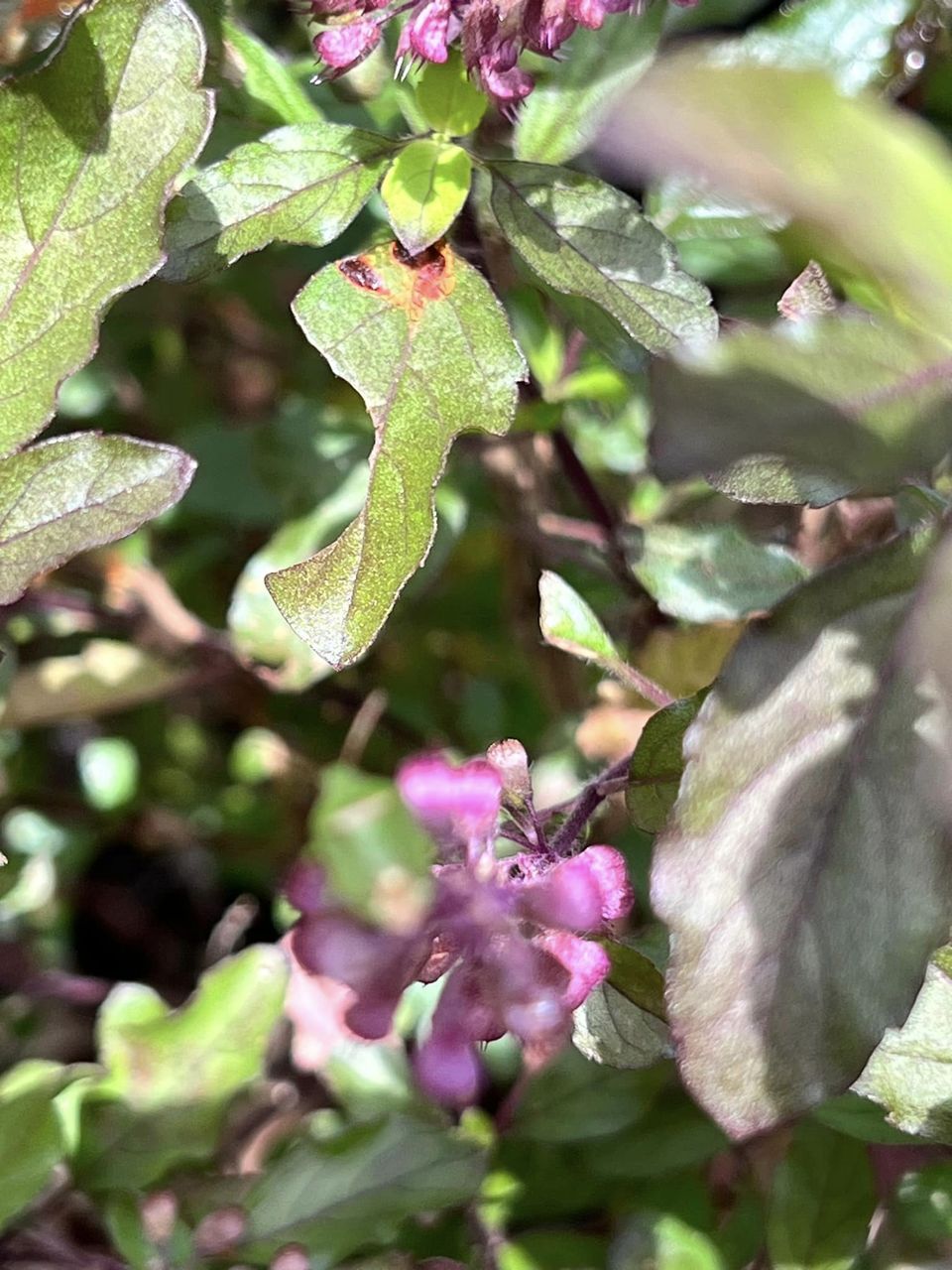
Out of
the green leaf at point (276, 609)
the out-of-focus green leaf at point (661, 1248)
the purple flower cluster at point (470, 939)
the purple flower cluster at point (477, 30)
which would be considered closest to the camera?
the purple flower cluster at point (470, 939)

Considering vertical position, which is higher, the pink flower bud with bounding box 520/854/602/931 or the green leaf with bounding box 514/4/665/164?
the green leaf with bounding box 514/4/665/164

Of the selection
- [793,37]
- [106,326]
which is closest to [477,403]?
[793,37]

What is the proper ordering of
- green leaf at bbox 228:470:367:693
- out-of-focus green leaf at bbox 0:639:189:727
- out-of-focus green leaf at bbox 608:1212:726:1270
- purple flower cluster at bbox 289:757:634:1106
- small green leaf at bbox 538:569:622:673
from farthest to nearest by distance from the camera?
out-of-focus green leaf at bbox 0:639:189:727 < green leaf at bbox 228:470:367:693 < out-of-focus green leaf at bbox 608:1212:726:1270 < small green leaf at bbox 538:569:622:673 < purple flower cluster at bbox 289:757:634:1106

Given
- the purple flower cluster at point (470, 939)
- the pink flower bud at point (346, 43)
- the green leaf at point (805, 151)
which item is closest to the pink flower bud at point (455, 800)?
the purple flower cluster at point (470, 939)

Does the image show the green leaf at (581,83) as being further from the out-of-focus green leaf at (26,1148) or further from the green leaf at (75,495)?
the out-of-focus green leaf at (26,1148)

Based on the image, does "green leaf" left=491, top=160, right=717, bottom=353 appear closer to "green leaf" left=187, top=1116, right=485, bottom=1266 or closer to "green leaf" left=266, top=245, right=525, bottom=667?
"green leaf" left=266, top=245, right=525, bottom=667

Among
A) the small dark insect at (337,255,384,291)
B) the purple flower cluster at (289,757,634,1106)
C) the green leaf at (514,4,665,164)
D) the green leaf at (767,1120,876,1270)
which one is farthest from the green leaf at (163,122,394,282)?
the green leaf at (767,1120,876,1270)
